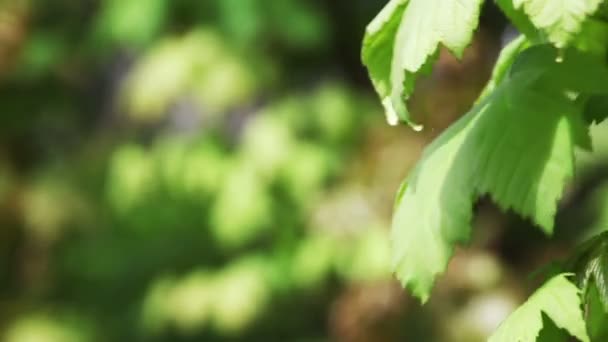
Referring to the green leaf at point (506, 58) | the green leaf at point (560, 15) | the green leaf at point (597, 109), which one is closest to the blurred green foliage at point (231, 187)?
the green leaf at point (506, 58)

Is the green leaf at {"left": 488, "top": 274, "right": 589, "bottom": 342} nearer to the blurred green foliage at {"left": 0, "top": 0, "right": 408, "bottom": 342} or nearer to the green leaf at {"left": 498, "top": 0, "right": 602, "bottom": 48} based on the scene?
the green leaf at {"left": 498, "top": 0, "right": 602, "bottom": 48}

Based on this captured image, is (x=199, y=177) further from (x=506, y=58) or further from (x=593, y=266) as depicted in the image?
(x=593, y=266)

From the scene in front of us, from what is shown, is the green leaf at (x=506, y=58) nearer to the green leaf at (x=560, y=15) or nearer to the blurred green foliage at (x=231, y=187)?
the green leaf at (x=560, y=15)

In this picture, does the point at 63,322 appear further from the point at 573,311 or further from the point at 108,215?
the point at 573,311

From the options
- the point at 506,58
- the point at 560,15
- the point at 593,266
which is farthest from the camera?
the point at 506,58

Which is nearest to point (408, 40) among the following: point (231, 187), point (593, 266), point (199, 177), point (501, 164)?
point (501, 164)

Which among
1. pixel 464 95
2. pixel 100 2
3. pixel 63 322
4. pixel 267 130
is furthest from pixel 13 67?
pixel 464 95
